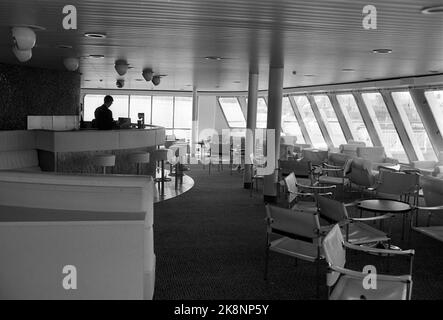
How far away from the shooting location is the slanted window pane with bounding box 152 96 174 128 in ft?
76.8

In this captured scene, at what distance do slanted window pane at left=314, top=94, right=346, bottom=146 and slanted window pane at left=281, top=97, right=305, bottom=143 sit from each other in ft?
6.89

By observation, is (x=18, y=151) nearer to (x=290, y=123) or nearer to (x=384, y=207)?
(x=384, y=207)

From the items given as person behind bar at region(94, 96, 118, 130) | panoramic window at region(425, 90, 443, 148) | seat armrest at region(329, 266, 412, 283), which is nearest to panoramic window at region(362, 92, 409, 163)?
panoramic window at region(425, 90, 443, 148)

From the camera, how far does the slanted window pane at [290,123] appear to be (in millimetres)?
18953

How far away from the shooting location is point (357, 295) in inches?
129

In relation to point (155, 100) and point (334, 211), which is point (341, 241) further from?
point (155, 100)

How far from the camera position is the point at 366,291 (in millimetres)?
Result: 3367

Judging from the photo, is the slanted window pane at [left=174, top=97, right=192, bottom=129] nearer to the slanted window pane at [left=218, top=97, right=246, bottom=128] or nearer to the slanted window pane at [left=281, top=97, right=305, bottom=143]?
the slanted window pane at [left=218, top=97, right=246, bottom=128]

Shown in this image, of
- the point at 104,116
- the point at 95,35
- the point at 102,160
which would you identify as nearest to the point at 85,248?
the point at 95,35

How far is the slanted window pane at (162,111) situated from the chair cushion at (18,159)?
583 inches

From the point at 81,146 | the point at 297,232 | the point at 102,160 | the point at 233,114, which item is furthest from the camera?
the point at 233,114

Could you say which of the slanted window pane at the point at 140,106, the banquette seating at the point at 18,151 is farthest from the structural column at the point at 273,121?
the slanted window pane at the point at 140,106

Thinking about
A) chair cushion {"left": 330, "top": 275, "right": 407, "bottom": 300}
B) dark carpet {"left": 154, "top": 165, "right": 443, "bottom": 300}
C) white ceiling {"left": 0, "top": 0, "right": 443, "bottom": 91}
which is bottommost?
dark carpet {"left": 154, "top": 165, "right": 443, "bottom": 300}

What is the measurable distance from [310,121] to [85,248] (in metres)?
15.6
